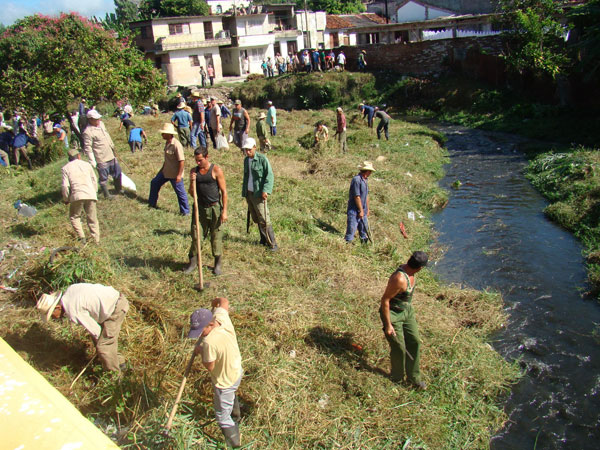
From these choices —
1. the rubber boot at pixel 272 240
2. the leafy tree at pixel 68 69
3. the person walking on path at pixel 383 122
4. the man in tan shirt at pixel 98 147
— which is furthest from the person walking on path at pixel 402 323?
the person walking on path at pixel 383 122

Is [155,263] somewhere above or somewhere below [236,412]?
above

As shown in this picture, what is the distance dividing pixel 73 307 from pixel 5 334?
5.74 ft

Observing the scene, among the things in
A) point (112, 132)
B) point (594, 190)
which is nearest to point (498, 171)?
point (594, 190)

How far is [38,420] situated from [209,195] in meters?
4.24

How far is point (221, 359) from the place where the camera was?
13.3 feet

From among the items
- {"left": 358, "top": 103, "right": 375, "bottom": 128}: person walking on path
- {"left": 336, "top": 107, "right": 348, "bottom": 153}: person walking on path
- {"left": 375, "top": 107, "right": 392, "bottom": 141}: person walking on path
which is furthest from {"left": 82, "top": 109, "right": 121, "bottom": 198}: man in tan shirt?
{"left": 358, "top": 103, "right": 375, "bottom": 128}: person walking on path

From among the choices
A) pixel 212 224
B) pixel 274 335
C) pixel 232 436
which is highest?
pixel 212 224

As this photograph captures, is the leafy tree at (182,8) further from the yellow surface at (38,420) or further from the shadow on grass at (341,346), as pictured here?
the yellow surface at (38,420)

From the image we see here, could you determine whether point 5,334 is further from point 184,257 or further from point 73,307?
point 184,257

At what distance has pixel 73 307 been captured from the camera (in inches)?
181

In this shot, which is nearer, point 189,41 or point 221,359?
point 221,359

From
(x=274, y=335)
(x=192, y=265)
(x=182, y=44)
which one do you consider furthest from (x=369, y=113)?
(x=182, y=44)

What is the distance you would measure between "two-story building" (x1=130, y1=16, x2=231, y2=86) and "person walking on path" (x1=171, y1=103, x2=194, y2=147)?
2866 centimetres

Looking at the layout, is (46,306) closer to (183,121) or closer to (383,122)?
(183,121)
